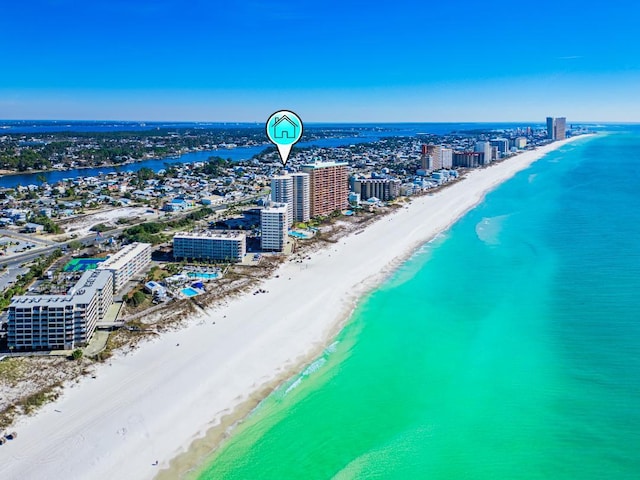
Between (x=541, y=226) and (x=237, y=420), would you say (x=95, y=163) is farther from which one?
(x=237, y=420)

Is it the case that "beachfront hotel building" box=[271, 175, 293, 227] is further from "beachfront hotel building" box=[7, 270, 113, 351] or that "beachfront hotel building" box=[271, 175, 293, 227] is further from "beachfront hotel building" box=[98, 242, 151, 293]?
"beachfront hotel building" box=[7, 270, 113, 351]

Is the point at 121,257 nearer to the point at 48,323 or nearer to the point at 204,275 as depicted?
the point at 204,275

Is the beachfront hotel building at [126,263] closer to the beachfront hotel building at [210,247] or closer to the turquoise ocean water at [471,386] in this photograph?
the beachfront hotel building at [210,247]

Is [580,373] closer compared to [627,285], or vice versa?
[580,373]

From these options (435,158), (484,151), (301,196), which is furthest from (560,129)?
(301,196)

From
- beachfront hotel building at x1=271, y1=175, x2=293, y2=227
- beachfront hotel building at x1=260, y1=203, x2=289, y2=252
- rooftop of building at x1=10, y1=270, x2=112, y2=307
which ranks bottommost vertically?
rooftop of building at x1=10, y1=270, x2=112, y2=307

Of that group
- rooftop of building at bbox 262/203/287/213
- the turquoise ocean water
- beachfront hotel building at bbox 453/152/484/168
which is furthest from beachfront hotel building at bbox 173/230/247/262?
beachfront hotel building at bbox 453/152/484/168

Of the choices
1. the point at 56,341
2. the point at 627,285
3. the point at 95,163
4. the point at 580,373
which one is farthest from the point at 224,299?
the point at 95,163
